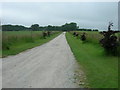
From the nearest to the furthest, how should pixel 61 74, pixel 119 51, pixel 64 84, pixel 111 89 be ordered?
pixel 111 89, pixel 64 84, pixel 61 74, pixel 119 51

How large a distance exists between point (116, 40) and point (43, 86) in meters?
10.0

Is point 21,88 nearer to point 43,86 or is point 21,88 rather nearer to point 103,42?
point 43,86

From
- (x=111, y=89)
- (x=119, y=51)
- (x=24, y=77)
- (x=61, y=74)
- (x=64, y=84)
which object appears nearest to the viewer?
(x=111, y=89)

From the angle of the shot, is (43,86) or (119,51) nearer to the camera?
(43,86)

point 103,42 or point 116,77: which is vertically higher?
point 103,42

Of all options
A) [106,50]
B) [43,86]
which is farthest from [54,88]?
[106,50]

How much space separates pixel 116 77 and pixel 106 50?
7242 mm

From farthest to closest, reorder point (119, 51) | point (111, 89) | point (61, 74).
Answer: point (119, 51) → point (61, 74) → point (111, 89)

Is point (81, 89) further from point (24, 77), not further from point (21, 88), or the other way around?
point (24, 77)

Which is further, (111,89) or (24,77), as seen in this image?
(24,77)

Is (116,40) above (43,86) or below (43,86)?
above

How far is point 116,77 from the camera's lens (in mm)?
8312

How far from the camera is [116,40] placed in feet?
50.5

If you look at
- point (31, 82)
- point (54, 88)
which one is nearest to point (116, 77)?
point (54, 88)
